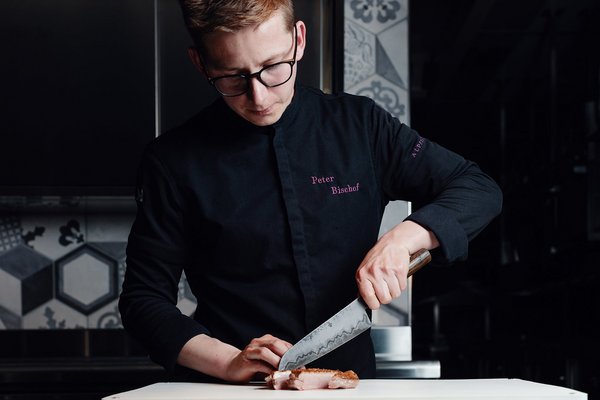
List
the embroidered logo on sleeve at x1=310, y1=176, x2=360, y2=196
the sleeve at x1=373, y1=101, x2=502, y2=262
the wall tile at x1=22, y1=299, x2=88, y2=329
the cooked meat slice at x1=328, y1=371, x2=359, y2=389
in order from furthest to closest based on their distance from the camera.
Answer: the wall tile at x1=22, y1=299, x2=88, y2=329 → the embroidered logo on sleeve at x1=310, y1=176, x2=360, y2=196 → the sleeve at x1=373, y1=101, x2=502, y2=262 → the cooked meat slice at x1=328, y1=371, x2=359, y2=389

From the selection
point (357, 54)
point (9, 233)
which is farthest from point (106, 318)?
point (357, 54)

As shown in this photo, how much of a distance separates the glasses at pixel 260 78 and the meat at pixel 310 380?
417 mm

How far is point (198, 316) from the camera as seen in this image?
1450 millimetres

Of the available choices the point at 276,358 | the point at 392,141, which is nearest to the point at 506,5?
the point at 392,141

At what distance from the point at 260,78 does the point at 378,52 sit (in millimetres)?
1177

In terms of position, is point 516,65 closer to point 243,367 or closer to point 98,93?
point 98,93

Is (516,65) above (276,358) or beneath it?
above

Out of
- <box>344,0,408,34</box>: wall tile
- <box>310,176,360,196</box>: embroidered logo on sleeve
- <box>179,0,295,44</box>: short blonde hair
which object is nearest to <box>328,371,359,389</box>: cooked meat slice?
<box>310,176,360,196</box>: embroidered logo on sleeve

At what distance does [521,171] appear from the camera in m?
5.58

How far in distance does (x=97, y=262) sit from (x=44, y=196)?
347 mm

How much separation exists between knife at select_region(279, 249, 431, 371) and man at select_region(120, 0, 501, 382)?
1.6 inches

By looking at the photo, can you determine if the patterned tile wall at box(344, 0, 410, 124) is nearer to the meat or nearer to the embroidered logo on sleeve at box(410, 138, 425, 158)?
the embroidered logo on sleeve at box(410, 138, 425, 158)

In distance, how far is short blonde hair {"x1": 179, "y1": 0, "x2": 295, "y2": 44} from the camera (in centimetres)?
122

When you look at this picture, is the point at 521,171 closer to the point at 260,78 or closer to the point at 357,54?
the point at 357,54
